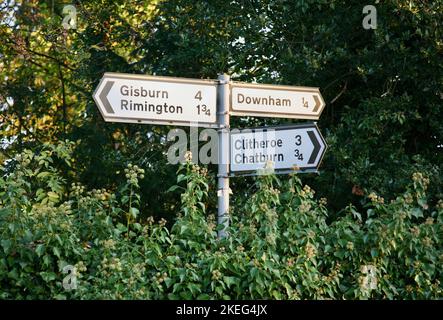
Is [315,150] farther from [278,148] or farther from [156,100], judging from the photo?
[156,100]

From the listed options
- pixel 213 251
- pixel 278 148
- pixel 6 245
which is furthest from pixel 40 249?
pixel 278 148

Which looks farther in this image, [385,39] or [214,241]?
[385,39]

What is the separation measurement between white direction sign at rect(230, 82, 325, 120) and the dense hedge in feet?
2.19

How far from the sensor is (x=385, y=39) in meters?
10.1

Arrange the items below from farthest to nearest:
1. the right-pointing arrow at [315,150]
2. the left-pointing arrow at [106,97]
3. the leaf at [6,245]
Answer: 1. the right-pointing arrow at [315,150]
2. the left-pointing arrow at [106,97]
3. the leaf at [6,245]

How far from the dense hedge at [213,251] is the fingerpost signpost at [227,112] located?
0.34m

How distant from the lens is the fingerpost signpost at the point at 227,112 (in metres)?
6.39

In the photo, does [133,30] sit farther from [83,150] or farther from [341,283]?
[341,283]

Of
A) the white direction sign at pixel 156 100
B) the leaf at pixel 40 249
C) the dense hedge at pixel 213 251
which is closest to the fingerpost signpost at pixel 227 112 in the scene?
the white direction sign at pixel 156 100

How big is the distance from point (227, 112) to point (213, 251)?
1.24 m

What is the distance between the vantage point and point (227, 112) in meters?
6.68

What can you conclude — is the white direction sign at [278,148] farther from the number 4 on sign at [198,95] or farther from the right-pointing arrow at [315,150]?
the number 4 on sign at [198,95]
